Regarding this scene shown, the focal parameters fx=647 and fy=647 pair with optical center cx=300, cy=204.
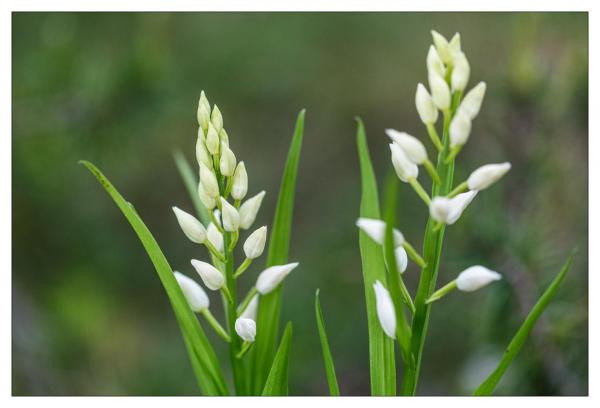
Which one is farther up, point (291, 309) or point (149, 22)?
point (149, 22)

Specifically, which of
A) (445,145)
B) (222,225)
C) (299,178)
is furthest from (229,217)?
(299,178)

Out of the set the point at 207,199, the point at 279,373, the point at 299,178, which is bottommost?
the point at 299,178

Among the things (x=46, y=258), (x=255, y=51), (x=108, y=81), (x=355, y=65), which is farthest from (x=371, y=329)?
(x=355, y=65)

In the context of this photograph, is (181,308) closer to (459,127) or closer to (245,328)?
(245,328)

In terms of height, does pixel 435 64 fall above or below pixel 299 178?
above

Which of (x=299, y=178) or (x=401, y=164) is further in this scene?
(x=299, y=178)
